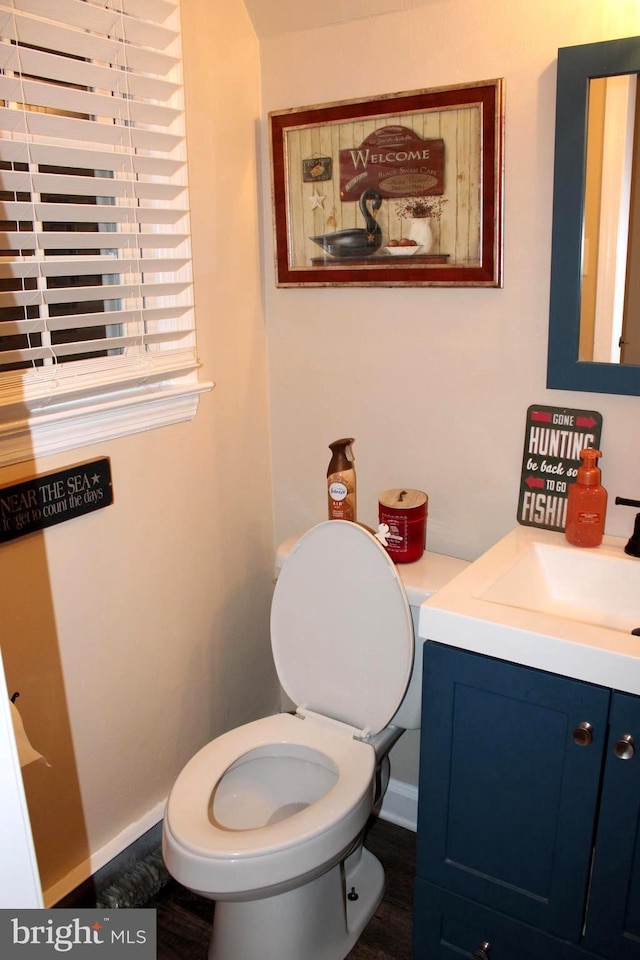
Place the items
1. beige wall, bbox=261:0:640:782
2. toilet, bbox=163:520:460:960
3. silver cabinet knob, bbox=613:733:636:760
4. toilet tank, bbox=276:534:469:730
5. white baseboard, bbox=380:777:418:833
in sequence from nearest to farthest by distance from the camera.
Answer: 1. silver cabinet knob, bbox=613:733:636:760
2. toilet, bbox=163:520:460:960
3. beige wall, bbox=261:0:640:782
4. toilet tank, bbox=276:534:469:730
5. white baseboard, bbox=380:777:418:833

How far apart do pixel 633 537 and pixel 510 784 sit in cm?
54

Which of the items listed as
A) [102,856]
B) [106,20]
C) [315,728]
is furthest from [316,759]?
[106,20]

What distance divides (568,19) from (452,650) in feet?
3.97

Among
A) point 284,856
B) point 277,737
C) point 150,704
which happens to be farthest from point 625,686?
point 150,704

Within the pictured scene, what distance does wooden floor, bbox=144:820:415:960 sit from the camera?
5.68ft

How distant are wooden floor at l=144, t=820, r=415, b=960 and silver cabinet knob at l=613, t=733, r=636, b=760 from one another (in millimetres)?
818

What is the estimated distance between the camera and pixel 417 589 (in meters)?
1.69

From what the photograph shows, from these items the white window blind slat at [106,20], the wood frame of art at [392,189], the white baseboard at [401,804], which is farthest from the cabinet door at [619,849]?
the white window blind slat at [106,20]

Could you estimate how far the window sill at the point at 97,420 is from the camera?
1445mm

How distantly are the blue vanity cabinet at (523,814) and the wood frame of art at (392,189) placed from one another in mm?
→ 872

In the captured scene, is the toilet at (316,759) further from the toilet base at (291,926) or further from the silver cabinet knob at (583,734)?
the silver cabinet knob at (583,734)

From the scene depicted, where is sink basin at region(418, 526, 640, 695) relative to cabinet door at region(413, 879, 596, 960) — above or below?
above

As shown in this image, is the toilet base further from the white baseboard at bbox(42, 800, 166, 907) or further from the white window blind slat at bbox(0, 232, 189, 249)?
the white window blind slat at bbox(0, 232, 189, 249)

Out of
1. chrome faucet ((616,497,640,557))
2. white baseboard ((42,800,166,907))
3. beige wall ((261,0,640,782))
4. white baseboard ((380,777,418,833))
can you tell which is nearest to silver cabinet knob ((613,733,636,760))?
chrome faucet ((616,497,640,557))
